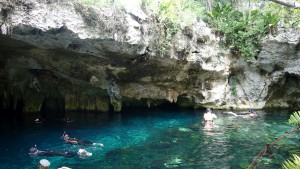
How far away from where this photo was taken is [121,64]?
47.9 ft

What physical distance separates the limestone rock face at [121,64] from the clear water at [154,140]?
1671 millimetres

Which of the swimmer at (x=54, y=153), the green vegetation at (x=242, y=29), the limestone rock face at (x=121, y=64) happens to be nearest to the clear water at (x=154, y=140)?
the swimmer at (x=54, y=153)

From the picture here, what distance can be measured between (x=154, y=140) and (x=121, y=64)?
4.79 metres

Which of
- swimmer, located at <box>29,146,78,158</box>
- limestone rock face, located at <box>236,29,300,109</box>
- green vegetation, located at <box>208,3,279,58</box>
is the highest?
green vegetation, located at <box>208,3,279,58</box>

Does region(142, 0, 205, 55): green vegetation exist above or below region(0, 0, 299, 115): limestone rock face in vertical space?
above

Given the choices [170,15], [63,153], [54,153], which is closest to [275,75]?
[170,15]

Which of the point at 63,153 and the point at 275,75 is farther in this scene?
the point at 275,75

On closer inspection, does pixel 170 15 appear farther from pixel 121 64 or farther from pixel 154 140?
pixel 154 140

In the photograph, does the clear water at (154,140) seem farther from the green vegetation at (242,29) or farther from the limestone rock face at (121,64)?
the green vegetation at (242,29)

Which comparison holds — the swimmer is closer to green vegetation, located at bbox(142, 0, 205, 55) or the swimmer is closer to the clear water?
the clear water

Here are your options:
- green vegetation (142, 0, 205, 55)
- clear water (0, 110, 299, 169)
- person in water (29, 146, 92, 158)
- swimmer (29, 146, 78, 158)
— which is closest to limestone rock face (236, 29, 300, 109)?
clear water (0, 110, 299, 169)

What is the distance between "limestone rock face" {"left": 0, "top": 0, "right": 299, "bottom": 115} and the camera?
10.9 metres

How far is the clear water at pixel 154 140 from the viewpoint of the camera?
872 cm

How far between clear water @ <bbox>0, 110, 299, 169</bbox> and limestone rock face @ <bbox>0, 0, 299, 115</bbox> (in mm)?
1671
